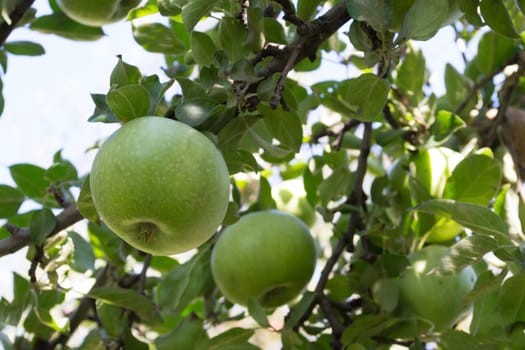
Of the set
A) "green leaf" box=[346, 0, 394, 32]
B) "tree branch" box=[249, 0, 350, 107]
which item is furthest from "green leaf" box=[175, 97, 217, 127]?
"green leaf" box=[346, 0, 394, 32]

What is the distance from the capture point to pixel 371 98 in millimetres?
1128

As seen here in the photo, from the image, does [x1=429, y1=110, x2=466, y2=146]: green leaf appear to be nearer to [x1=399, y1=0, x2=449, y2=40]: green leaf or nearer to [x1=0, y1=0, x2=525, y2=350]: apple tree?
[x1=0, y1=0, x2=525, y2=350]: apple tree

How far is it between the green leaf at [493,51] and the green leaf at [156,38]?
0.71 m

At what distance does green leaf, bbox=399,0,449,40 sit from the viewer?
37.6 inches

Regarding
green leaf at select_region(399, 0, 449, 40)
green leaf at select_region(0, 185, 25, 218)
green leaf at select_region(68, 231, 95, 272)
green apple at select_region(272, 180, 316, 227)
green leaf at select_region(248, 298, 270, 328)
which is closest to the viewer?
green leaf at select_region(399, 0, 449, 40)

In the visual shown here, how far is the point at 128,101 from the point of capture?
0.93 metres

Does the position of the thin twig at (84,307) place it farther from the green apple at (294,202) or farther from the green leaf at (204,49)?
the green leaf at (204,49)

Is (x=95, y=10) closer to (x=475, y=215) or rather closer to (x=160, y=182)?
(x=160, y=182)

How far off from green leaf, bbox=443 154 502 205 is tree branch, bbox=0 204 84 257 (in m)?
0.71

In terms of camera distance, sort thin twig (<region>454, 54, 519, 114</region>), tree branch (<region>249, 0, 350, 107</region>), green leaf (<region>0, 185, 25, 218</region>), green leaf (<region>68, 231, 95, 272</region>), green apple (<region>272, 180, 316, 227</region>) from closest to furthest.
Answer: tree branch (<region>249, 0, 350, 107</region>) < green leaf (<region>68, 231, 95, 272</region>) < green leaf (<region>0, 185, 25, 218</region>) < thin twig (<region>454, 54, 519, 114</region>) < green apple (<region>272, 180, 316, 227</region>)

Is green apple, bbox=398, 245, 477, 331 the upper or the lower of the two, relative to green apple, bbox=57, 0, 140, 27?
lower

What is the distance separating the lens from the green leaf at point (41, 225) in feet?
3.89

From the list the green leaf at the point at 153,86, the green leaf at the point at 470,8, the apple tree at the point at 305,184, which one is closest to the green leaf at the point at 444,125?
the apple tree at the point at 305,184

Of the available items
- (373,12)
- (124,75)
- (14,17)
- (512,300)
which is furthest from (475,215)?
(14,17)
